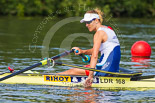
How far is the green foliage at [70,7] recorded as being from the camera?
53.1 m

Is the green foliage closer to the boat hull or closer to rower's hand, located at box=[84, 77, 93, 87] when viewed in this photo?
the boat hull

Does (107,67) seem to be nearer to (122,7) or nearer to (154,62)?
(154,62)

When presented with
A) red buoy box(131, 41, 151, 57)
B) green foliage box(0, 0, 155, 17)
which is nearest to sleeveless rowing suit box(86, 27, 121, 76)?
red buoy box(131, 41, 151, 57)

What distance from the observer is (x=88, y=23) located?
489 inches

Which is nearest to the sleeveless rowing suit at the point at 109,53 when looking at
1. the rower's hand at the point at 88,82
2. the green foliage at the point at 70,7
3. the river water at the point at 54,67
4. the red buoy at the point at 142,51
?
the rower's hand at the point at 88,82

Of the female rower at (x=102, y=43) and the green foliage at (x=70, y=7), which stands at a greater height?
the green foliage at (x=70, y=7)

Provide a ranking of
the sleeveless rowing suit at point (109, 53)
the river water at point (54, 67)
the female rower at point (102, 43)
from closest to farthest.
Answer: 1. the river water at point (54, 67)
2. the female rower at point (102, 43)
3. the sleeveless rowing suit at point (109, 53)

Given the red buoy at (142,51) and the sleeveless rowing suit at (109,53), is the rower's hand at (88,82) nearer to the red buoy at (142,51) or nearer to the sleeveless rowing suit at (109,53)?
the sleeveless rowing suit at (109,53)

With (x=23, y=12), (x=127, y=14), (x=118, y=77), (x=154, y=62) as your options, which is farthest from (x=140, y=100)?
(x=127, y=14)

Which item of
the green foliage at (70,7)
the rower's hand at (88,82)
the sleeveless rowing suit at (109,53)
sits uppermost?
the green foliage at (70,7)

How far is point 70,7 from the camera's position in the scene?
177ft

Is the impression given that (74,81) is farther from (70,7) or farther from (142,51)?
(70,7)

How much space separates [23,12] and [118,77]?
136 feet

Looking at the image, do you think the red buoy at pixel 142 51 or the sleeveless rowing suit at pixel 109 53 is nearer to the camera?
the sleeveless rowing suit at pixel 109 53
